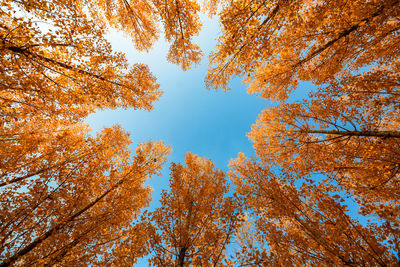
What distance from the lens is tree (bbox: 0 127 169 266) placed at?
10.7 ft

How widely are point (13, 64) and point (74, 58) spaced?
4.02 ft

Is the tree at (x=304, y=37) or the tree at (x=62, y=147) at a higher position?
the tree at (x=304, y=37)

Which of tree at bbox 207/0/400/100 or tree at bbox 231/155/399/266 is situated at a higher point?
tree at bbox 207/0/400/100

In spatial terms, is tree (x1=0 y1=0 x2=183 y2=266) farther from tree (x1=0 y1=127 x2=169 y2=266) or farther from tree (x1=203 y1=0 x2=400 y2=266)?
tree (x1=203 y1=0 x2=400 y2=266)

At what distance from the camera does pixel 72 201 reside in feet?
13.0

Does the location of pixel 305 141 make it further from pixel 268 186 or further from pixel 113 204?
pixel 113 204

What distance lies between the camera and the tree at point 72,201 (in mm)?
3268

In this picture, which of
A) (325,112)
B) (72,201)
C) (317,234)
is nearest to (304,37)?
(325,112)

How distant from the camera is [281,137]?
660cm

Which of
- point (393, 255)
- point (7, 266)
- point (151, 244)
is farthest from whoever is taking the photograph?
point (151, 244)

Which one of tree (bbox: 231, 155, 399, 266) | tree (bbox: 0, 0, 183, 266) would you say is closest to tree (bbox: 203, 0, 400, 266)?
tree (bbox: 231, 155, 399, 266)

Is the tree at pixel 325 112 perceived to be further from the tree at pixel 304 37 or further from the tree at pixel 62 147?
the tree at pixel 62 147

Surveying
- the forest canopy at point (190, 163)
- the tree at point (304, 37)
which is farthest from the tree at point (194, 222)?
the tree at point (304, 37)

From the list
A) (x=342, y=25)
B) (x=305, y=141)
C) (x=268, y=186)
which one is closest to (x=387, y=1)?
(x=342, y=25)
